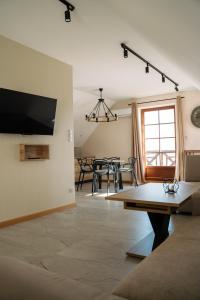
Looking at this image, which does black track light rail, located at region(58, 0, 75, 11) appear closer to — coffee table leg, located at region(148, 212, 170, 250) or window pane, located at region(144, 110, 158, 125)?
coffee table leg, located at region(148, 212, 170, 250)

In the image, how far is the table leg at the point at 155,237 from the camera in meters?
2.30

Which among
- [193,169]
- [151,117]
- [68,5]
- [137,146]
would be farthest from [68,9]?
[151,117]

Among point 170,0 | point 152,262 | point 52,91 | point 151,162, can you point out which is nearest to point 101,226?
point 152,262

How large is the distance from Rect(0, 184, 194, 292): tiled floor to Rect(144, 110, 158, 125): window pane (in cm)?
388

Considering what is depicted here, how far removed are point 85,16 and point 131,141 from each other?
478cm

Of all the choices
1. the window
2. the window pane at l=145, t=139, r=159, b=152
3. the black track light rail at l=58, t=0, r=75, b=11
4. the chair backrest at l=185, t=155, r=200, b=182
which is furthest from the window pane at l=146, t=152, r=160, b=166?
the black track light rail at l=58, t=0, r=75, b=11

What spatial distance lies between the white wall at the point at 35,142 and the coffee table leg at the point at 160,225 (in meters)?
1.98

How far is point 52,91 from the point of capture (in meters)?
4.11

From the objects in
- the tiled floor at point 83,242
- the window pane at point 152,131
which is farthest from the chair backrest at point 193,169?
the window pane at point 152,131

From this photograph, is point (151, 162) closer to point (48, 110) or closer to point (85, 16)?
point (48, 110)

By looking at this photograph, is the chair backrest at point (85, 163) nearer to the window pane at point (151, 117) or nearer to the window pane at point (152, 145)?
the window pane at point (152, 145)

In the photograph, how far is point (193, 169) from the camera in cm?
414

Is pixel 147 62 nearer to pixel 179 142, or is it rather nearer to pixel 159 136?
pixel 179 142

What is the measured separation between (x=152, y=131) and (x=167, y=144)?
23.0 inches
